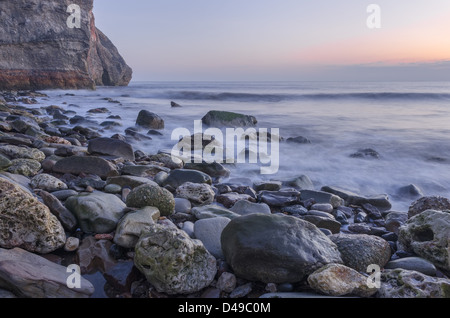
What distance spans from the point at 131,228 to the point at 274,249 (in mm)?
904

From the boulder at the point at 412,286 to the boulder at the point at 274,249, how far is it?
0.98 feet

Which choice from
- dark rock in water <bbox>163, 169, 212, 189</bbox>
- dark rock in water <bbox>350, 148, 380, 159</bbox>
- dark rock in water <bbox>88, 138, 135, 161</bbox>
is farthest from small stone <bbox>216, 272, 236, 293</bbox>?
dark rock in water <bbox>350, 148, 380, 159</bbox>

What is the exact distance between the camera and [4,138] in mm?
4449

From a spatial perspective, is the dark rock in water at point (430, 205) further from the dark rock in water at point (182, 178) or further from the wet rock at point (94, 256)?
the wet rock at point (94, 256)

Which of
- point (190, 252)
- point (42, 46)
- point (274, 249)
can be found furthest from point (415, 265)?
point (42, 46)

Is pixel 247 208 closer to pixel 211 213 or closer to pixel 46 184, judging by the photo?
pixel 211 213

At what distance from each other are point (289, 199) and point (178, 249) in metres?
1.96

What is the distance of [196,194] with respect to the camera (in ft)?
10.7

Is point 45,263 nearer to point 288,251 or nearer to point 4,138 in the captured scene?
point 288,251

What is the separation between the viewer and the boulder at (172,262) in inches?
68.5

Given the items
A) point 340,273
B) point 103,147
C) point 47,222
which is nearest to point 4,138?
point 103,147

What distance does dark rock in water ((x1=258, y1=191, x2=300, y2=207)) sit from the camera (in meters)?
3.46

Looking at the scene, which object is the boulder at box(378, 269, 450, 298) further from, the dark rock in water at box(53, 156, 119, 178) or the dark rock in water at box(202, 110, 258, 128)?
the dark rock in water at box(202, 110, 258, 128)

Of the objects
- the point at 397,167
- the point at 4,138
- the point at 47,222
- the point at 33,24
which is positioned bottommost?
the point at 397,167
